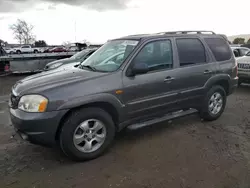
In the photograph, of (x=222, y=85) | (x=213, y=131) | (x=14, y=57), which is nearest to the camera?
(x=213, y=131)

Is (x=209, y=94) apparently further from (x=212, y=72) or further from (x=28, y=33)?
(x=28, y=33)

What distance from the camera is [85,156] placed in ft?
11.4

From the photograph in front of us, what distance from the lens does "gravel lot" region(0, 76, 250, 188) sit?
3018 millimetres

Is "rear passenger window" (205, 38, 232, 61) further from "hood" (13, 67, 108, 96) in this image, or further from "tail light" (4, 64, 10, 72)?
"tail light" (4, 64, 10, 72)

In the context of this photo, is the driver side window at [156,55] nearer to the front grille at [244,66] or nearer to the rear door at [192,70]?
the rear door at [192,70]

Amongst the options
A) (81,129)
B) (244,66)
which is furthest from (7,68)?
(244,66)

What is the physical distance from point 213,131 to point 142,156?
1777mm

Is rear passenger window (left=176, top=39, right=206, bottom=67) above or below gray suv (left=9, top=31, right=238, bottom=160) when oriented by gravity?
above

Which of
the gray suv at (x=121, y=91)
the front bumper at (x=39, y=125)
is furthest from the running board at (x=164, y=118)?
the front bumper at (x=39, y=125)

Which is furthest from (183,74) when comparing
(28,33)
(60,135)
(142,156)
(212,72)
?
(28,33)

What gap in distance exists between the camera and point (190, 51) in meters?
4.59

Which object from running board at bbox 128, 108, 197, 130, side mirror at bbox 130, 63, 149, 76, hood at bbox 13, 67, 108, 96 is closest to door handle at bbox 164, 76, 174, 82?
side mirror at bbox 130, 63, 149, 76

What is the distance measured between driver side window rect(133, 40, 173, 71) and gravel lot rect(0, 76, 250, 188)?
1.30 metres

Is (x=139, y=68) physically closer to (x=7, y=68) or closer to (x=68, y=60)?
(x=68, y=60)
